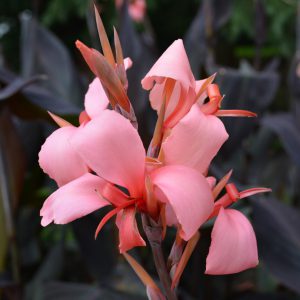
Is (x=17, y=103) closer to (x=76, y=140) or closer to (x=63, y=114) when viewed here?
(x=63, y=114)

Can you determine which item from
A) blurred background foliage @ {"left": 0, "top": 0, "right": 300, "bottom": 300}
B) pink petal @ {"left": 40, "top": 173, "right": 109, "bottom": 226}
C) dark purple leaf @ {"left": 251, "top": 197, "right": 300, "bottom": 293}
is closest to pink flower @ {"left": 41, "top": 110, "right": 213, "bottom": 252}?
pink petal @ {"left": 40, "top": 173, "right": 109, "bottom": 226}

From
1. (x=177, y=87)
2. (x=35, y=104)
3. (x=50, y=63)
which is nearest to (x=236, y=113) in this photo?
(x=177, y=87)

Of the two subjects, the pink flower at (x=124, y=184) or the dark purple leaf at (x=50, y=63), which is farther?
the dark purple leaf at (x=50, y=63)

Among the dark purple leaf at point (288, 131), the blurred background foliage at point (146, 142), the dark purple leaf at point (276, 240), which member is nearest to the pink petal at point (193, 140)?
the blurred background foliage at point (146, 142)

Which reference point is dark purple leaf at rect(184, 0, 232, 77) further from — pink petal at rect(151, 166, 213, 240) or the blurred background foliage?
pink petal at rect(151, 166, 213, 240)

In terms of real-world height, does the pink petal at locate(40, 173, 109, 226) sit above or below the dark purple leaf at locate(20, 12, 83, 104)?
above

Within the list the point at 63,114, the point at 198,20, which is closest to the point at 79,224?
the point at 63,114

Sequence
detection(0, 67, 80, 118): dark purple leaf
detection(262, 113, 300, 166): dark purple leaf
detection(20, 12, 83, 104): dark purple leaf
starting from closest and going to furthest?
1. detection(0, 67, 80, 118): dark purple leaf
2. detection(262, 113, 300, 166): dark purple leaf
3. detection(20, 12, 83, 104): dark purple leaf

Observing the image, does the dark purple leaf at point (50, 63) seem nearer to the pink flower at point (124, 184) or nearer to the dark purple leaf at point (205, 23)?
the dark purple leaf at point (205, 23)

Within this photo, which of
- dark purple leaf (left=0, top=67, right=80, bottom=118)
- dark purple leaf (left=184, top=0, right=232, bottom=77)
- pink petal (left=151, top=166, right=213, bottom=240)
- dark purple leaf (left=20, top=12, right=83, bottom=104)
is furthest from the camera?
dark purple leaf (left=184, top=0, right=232, bottom=77)
